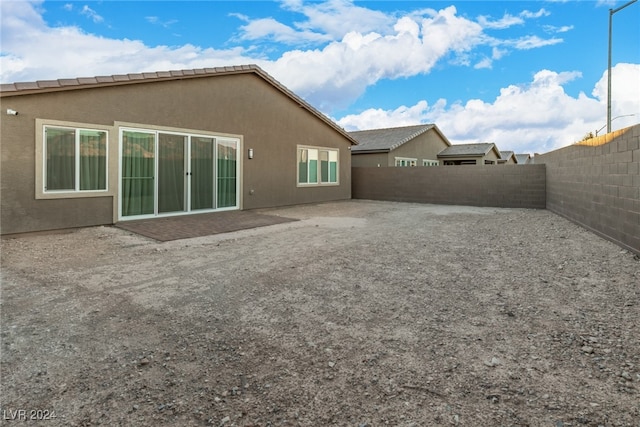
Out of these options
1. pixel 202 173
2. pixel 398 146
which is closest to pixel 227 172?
pixel 202 173

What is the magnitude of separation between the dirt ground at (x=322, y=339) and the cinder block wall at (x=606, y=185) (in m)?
0.98

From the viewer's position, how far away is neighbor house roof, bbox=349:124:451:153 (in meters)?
21.7

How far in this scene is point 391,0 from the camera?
1209 cm

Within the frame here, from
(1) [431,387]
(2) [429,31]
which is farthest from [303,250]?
(2) [429,31]

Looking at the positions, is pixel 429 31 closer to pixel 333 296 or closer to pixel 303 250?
pixel 303 250

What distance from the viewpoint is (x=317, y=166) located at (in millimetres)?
15906

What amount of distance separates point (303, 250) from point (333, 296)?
2.49m

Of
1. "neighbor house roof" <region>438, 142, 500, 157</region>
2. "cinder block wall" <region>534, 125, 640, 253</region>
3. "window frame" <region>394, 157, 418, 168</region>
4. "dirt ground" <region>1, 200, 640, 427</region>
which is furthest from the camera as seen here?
"neighbor house roof" <region>438, 142, 500, 157</region>

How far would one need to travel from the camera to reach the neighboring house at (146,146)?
755 centimetres

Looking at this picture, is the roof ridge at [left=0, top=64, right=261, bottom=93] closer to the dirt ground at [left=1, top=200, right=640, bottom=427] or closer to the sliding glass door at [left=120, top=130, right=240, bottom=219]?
the sliding glass door at [left=120, top=130, right=240, bottom=219]

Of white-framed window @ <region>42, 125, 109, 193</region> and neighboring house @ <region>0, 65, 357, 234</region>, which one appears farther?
white-framed window @ <region>42, 125, 109, 193</region>

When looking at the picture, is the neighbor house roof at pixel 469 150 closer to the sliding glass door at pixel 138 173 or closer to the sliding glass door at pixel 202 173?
the sliding glass door at pixel 202 173

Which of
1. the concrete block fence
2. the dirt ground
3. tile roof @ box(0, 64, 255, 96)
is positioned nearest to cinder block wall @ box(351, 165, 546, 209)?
the concrete block fence

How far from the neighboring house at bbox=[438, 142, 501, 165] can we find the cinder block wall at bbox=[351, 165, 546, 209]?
34.7 feet
